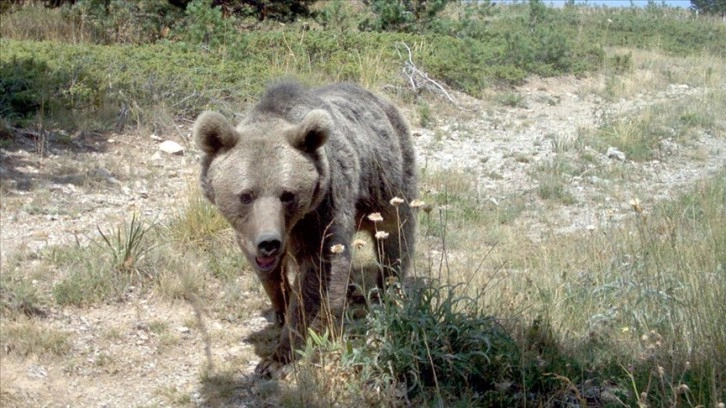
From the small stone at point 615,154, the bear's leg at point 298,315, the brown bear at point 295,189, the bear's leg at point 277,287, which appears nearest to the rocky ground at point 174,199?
the small stone at point 615,154

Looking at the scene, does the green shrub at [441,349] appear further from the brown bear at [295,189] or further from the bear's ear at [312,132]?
the bear's ear at [312,132]

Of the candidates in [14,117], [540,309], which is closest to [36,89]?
[14,117]

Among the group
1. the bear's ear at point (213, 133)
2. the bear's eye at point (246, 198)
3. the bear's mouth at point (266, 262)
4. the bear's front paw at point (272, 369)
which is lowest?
the bear's front paw at point (272, 369)

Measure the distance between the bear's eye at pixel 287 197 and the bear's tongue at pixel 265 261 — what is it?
0.31 metres

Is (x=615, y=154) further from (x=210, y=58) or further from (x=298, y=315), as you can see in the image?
(x=298, y=315)

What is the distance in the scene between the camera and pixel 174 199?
7.68 meters

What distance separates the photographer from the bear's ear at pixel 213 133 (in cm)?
465

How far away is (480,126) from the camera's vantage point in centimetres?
1188

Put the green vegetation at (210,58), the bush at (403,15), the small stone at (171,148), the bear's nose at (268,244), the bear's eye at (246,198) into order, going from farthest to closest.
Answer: the bush at (403,15) < the green vegetation at (210,58) < the small stone at (171,148) < the bear's eye at (246,198) < the bear's nose at (268,244)

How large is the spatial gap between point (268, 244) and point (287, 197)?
1.18 ft

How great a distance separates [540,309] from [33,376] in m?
2.94

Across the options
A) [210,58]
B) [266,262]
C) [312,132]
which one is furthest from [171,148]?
[266,262]

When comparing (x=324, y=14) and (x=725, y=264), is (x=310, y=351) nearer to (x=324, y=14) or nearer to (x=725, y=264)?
(x=725, y=264)

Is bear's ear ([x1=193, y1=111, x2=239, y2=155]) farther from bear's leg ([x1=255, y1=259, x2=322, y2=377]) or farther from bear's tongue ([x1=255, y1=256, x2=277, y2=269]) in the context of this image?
bear's leg ([x1=255, y1=259, x2=322, y2=377])
